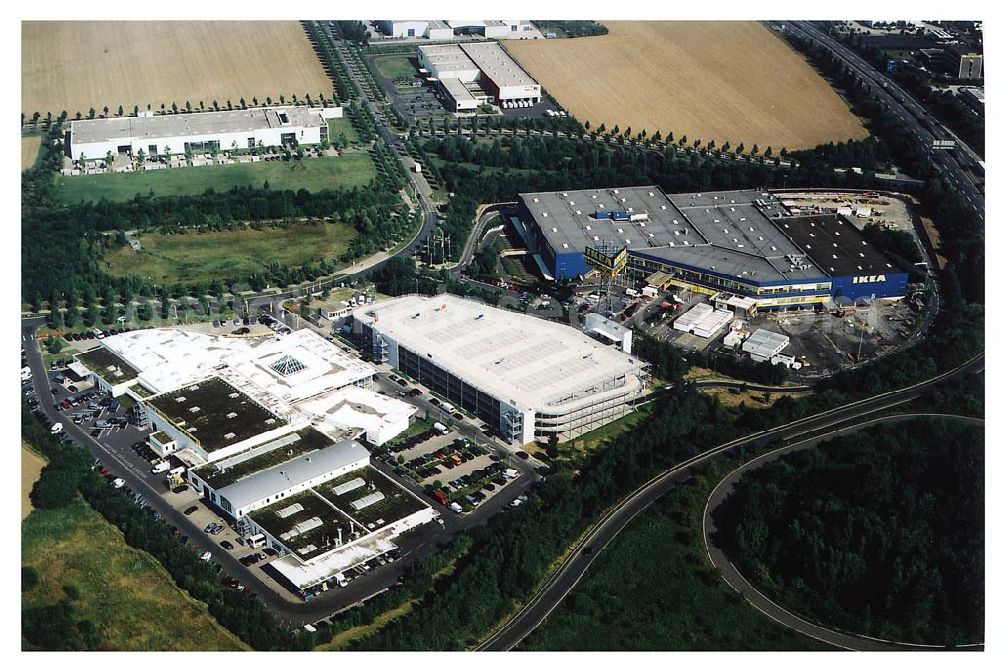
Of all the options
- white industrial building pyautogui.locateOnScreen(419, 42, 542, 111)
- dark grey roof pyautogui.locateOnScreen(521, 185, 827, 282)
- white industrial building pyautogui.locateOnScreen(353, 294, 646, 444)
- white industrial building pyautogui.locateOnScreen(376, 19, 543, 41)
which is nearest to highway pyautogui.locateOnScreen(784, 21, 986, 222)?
dark grey roof pyautogui.locateOnScreen(521, 185, 827, 282)

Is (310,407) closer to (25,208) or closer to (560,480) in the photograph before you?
(560,480)

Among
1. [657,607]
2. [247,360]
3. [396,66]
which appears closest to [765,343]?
[657,607]

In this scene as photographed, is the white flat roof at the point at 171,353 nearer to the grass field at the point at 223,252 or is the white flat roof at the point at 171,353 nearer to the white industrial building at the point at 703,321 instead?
the grass field at the point at 223,252

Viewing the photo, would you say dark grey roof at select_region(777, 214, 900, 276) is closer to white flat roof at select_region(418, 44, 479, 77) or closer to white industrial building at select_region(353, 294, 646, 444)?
white industrial building at select_region(353, 294, 646, 444)

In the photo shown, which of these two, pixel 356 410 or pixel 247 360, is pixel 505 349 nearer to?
pixel 356 410

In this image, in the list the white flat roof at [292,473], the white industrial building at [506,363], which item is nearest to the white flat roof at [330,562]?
the white flat roof at [292,473]

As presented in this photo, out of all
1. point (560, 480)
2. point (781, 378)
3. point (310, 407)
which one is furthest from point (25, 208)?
point (781, 378)
